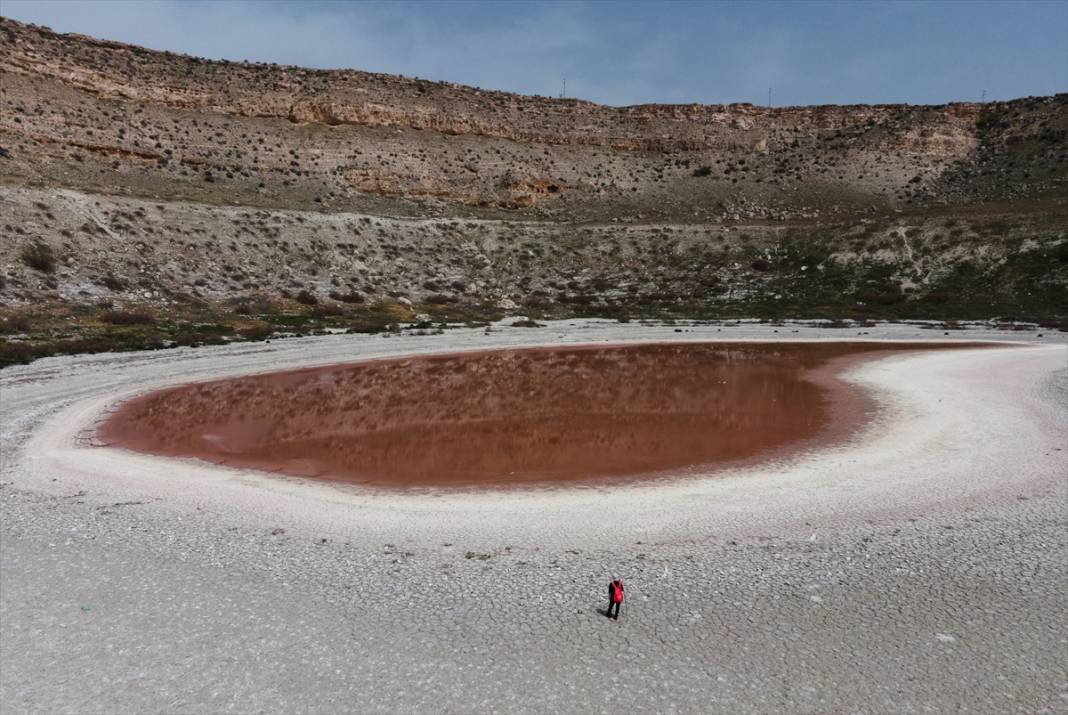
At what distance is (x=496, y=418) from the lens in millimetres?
17234

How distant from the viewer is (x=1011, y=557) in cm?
796

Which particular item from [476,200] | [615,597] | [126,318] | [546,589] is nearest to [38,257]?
[126,318]

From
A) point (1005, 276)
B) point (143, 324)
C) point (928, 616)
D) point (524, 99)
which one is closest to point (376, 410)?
point (928, 616)

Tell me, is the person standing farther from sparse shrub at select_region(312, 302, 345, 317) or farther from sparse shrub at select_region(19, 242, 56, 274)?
sparse shrub at select_region(19, 242, 56, 274)

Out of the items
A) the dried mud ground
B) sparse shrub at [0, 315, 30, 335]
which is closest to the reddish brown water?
the dried mud ground

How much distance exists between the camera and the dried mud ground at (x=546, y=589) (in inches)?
220

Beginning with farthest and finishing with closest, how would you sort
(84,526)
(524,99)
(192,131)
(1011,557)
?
(524,99)
(192,131)
(84,526)
(1011,557)

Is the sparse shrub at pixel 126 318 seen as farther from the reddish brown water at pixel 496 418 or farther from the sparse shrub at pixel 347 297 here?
the reddish brown water at pixel 496 418

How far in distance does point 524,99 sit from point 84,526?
64.7 metres

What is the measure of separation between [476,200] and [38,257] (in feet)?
106

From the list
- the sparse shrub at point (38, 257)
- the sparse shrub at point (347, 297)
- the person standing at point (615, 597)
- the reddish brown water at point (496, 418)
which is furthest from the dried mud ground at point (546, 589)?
the sparse shrub at point (347, 297)

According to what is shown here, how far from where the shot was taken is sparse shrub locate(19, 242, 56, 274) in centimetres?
3209

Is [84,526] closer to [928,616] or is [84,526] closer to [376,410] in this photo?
[376,410]

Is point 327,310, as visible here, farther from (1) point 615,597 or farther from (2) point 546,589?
(1) point 615,597
